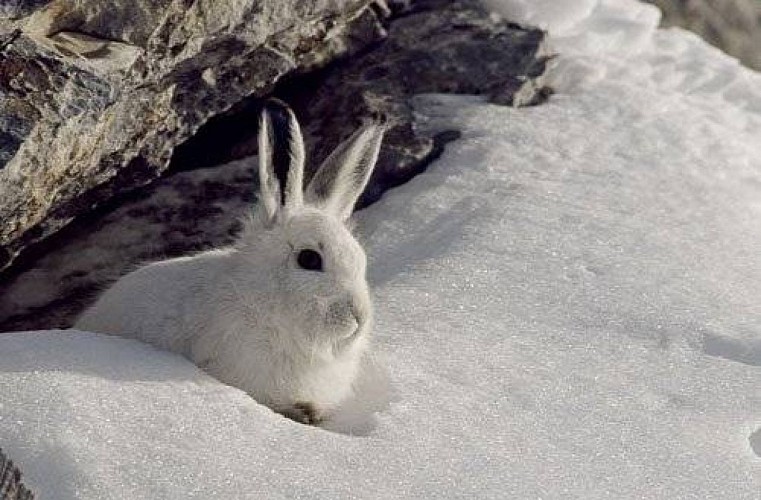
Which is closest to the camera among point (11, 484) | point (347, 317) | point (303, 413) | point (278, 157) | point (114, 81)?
point (11, 484)

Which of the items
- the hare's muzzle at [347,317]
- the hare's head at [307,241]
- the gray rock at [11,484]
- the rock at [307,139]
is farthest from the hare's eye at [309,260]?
the gray rock at [11,484]

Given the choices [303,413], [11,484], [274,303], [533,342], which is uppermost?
[11,484]

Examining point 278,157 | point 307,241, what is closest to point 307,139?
point 278,157

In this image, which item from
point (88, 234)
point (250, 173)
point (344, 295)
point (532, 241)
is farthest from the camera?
point (250, 173)

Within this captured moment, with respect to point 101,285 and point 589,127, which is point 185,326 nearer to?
point 101,285

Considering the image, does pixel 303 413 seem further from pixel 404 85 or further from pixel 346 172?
pixel 404 85

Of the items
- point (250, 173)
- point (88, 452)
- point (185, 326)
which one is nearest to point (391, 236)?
point (250, 173)
